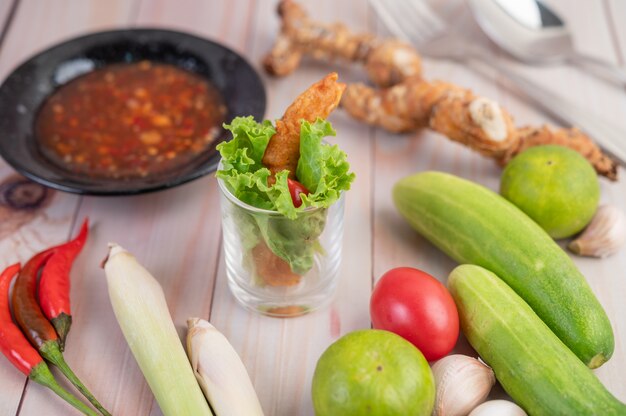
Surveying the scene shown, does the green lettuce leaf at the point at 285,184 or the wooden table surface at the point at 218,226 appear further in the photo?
the wooden table surface at the point at 218,226

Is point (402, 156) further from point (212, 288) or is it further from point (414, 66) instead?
point (212, 288)

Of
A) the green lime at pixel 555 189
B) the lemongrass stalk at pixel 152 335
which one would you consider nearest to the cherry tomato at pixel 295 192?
the lemongrass stalk at pixel 152 335

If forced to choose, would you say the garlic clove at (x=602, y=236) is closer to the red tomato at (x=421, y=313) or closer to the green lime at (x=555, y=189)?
the green lime at (x=555, y=189)

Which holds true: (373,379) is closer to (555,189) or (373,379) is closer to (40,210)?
(555,189)

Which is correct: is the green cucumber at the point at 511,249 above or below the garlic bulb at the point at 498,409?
above

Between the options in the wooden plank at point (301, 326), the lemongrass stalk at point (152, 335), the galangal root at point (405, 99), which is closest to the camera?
the lemongrass stalk at point (152, 335)

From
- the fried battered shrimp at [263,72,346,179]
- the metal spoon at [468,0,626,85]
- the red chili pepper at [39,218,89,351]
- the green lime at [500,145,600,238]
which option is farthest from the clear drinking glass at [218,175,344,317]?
the metal spoon at [468,0,626,85]

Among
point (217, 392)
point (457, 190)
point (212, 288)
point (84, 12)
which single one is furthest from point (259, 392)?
point (84, 12)
